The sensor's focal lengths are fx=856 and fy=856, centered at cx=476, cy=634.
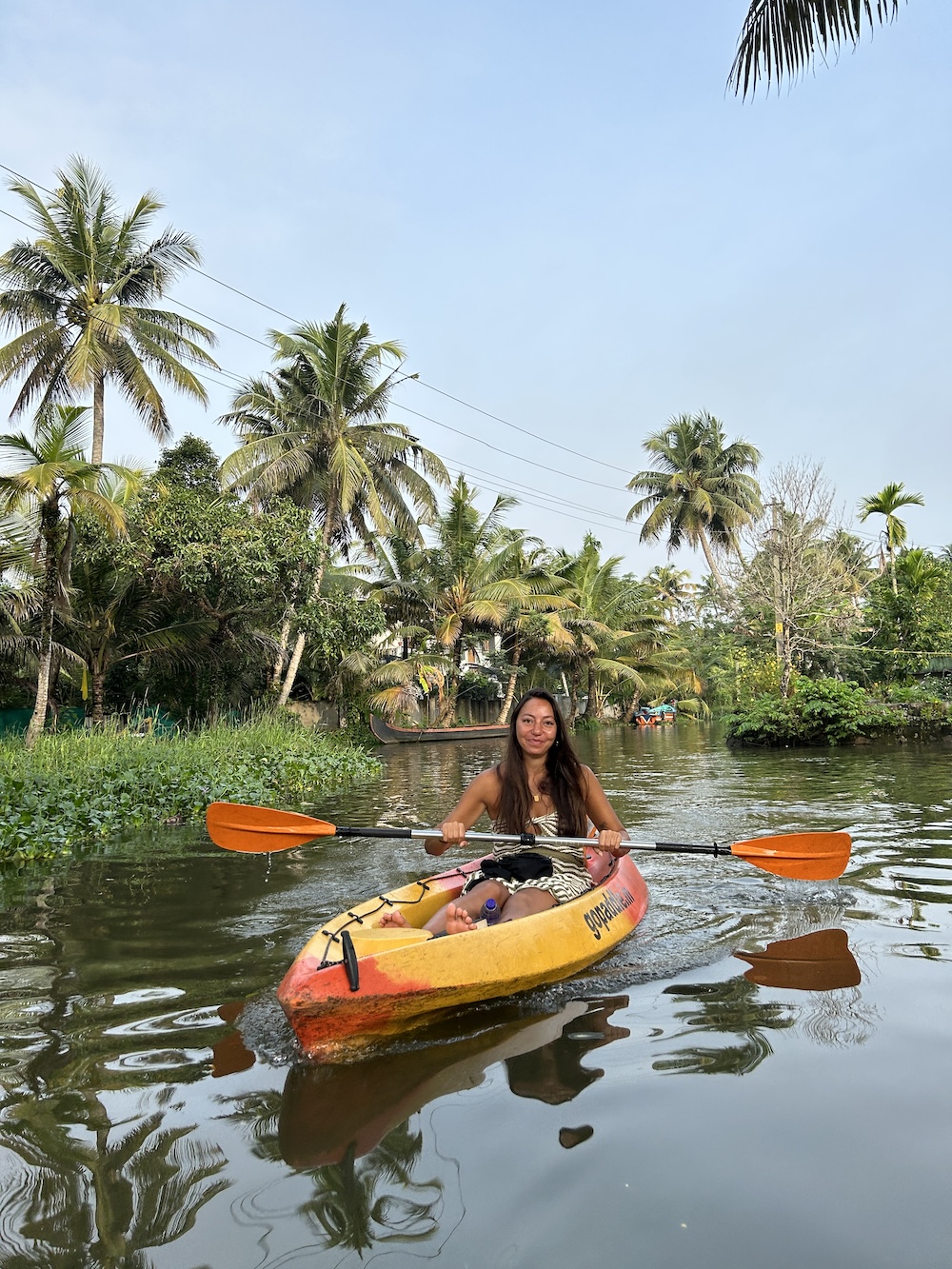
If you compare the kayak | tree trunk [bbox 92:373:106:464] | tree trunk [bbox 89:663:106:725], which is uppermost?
tree trunk [bbox 92:373:106:464]

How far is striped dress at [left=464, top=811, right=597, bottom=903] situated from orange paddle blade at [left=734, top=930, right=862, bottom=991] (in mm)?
981

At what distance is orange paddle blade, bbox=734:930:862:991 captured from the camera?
4.29m

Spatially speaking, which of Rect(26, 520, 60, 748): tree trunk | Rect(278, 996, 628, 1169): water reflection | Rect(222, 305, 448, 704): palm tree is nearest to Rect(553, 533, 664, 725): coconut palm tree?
Rect(222, 305, 448, 704): palm tree

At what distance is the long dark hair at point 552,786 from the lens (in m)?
4.91

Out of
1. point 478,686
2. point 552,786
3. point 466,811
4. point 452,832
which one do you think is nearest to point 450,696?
point 478,686

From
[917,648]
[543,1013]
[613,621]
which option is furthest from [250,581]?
[613,621]

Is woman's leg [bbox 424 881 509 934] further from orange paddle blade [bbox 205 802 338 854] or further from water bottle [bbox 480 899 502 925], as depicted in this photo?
orange paddle blade [bbox 205 802 338 854]

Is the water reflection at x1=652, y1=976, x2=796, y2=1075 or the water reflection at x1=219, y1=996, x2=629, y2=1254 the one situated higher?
the water reflection at x1=652, y1=976, x2=796, y2=1075

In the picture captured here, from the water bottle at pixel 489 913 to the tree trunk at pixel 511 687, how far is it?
2366 cm

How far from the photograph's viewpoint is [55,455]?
10.8 metres

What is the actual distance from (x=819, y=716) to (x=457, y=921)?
15.8m

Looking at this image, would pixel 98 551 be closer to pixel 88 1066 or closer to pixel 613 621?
pixel 88 1066

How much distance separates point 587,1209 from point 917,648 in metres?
21.1

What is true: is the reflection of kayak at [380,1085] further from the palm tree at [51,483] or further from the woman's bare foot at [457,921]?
the palm tree at [51,483]
